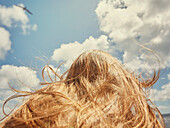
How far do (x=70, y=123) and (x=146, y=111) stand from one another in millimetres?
805

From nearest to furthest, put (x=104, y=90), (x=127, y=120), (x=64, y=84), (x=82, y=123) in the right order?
1. (x=82, y=123)
2. (x=127, y=120)
3. (x=104, y=90)
4. (x=64, y=84)

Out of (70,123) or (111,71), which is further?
(111,71)

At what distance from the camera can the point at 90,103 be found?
1404 millimetres

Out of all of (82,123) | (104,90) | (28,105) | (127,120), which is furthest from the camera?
(104,90)

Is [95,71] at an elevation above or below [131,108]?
above

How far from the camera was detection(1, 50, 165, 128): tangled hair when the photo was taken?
1.25m

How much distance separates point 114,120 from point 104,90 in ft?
1.10

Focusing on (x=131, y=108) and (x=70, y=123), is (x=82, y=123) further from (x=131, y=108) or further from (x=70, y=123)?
(x=131, y=108)

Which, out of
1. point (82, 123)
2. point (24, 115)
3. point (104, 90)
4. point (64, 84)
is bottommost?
point (82, 123)

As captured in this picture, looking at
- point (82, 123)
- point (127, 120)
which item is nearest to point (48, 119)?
point (82, 123)

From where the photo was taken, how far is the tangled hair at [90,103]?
1246 mm

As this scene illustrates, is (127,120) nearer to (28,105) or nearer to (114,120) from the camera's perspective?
(114,120)

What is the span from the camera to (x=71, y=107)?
4.38ft

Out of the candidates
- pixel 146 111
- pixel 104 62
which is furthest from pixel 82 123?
pixel 104 62
